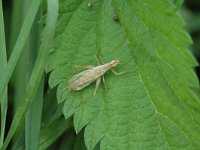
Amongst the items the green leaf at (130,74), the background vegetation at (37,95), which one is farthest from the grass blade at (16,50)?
the green leaf at (130,74)

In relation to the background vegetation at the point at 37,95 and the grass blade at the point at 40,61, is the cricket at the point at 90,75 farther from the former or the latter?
the grass blade at the point at 40,61

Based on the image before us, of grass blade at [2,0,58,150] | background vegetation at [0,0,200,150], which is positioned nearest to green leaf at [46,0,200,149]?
background vegetation at [0,0,200,150]

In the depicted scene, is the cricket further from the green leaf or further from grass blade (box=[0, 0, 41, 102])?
grass blade (box=[0, 0, 41, 102])

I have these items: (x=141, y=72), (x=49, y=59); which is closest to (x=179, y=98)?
(x=141, y=72)

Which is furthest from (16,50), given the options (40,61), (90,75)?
(90,75)

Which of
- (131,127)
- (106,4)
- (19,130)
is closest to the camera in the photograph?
(131,127)

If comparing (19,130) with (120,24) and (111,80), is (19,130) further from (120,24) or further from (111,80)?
(120,24)
